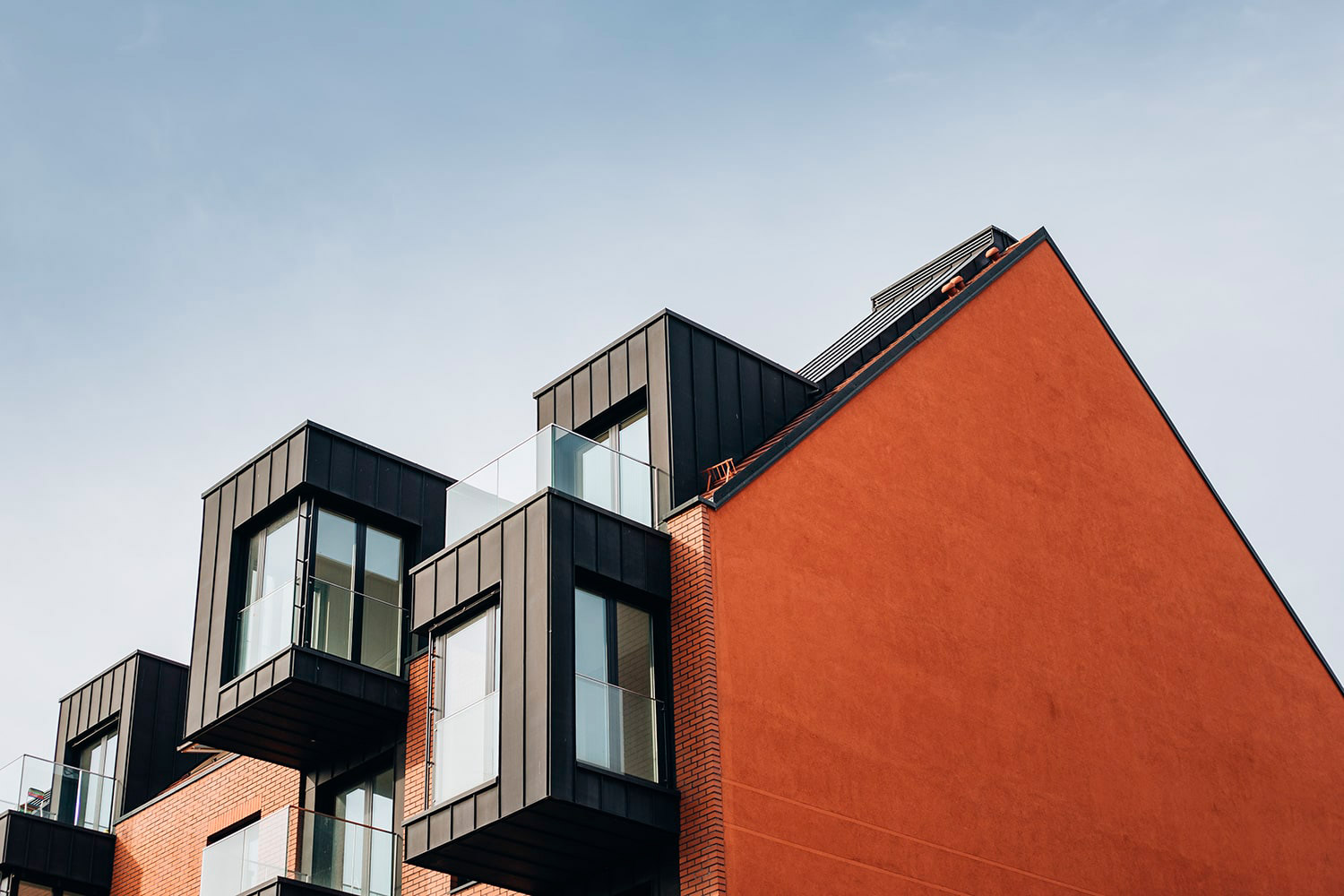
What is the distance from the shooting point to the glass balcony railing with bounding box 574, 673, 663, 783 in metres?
16.0

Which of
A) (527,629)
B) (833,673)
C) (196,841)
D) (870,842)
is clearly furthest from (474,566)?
(196,841)

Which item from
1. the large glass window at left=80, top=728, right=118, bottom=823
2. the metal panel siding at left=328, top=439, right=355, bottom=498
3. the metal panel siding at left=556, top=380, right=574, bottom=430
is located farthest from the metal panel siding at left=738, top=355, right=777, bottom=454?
the large glass window at left=80, top=728, right=118, bottom=823

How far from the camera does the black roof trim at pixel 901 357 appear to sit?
706 inches

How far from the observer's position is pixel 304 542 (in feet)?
69.5

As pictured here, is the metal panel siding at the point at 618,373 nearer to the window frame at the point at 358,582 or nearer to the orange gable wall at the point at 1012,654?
the orange gable wall at the point at 1012,654

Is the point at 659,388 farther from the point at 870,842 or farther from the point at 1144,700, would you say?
the point at 1144,700

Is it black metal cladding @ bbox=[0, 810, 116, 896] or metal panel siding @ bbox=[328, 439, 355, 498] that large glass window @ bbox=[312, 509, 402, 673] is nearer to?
metal panel siding @ bbox=[328, 439, 355, 498]

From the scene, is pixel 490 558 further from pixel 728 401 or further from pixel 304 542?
pixel 304 542

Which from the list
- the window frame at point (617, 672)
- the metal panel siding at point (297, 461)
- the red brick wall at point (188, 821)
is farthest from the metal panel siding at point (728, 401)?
the red brick wall at point (188, 821)

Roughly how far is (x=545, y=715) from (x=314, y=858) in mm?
5463

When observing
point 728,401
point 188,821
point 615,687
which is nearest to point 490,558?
point 615,687

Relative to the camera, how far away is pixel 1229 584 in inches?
966

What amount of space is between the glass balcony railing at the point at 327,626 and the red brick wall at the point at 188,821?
218 centimetres

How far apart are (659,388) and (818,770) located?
195 inches
